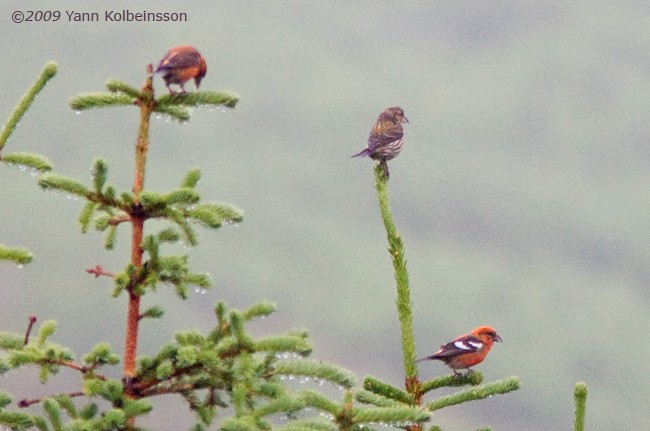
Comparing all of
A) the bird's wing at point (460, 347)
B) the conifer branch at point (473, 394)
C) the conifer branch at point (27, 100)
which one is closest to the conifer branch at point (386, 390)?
the conifer branch at point (473, 394)

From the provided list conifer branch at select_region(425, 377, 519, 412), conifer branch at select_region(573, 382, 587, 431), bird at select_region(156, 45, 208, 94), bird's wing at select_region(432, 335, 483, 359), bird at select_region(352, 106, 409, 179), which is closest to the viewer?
conifer branch at select_region(573, 382, 587, 431)

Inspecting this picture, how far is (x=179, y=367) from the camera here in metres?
5.84

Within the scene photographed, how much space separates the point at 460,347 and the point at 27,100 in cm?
596

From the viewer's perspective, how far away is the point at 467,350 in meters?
10.7

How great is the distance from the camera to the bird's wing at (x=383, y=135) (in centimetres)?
1512

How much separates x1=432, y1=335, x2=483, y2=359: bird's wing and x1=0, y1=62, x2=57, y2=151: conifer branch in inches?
217

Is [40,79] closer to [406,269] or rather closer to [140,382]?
[140,382]

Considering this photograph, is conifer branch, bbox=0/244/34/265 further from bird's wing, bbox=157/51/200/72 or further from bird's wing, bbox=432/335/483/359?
bird's wing, bbox=432/335/483/359

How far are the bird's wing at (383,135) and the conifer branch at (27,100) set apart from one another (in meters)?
9.32

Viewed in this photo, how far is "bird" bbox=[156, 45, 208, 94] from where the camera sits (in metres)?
8.88

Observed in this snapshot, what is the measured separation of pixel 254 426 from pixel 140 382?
106 cm

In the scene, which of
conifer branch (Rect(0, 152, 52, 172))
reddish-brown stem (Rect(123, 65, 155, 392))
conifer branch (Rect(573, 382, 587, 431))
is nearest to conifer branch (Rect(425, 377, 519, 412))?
conifer branch (Rect(573, 382, 587, 431))

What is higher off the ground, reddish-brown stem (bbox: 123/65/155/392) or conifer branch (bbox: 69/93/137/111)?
conifer branch (bbox: 69/93/137/111)

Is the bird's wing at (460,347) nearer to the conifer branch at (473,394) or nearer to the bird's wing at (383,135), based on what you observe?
the conifer branch at (473,394)
